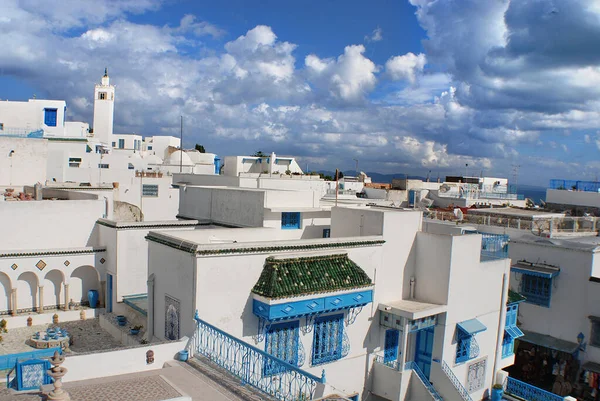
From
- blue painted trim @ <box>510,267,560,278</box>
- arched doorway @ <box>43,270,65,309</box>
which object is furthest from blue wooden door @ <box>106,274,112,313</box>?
blue painted trim @ <box>510,267,560,278</box>

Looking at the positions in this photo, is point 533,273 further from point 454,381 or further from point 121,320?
point 121,320

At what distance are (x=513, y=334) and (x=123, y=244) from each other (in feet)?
42.3

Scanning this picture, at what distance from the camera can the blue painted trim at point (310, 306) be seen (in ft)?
34.1

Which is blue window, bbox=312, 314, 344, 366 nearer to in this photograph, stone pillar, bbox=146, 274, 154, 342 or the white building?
the white building

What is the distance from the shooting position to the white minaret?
→ 4884 centimetres

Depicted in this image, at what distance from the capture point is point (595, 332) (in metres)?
16.5

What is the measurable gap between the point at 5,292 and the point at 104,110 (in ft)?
123

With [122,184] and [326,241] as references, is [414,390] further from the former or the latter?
[122,184]

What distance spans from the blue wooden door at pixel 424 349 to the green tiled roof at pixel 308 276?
2.90 metres

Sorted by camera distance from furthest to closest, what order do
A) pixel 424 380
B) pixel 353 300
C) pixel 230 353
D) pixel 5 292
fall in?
1. pixel 5 292
2. pixel 424 380
3. pixel 353 300
4. pixel 230 353

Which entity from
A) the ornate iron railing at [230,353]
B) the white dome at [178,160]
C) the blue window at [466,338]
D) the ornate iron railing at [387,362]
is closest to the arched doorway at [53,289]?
the ornate iron railing at [230,353]

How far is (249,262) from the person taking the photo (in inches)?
418

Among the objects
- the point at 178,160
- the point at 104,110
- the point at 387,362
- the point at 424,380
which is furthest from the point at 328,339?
the point at 104,110

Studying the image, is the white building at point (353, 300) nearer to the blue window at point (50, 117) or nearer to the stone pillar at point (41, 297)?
the stone pillar at point (41, 297)
